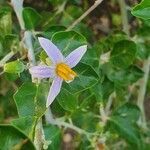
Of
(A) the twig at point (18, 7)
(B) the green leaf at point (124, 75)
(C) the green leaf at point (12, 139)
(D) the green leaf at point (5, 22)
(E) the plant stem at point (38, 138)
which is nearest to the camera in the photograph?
(C) the green leaf at point (12, 139)

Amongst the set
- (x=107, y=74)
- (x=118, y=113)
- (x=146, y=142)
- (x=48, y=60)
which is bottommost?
(x=146, y=142)

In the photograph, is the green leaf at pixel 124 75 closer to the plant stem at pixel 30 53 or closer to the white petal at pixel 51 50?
the plant stem at pixel 30 53

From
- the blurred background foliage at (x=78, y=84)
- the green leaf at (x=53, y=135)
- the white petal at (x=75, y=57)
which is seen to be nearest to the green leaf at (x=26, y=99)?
the blurred background foliage at (x=78, y=84)

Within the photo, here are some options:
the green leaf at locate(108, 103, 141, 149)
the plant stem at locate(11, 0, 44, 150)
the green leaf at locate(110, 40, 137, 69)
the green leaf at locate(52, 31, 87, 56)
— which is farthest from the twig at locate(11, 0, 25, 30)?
the green leaf at locate(108, 103, 141, 149)

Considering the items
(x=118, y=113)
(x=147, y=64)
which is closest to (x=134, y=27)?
(x=147, y=64)

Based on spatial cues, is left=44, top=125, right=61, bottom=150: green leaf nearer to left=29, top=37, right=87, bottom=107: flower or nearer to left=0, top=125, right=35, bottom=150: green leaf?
left=29, top=37, right=87, bottom=107: flower

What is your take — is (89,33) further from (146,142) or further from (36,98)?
(36,98)

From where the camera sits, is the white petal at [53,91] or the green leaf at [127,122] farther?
the green leaf at [127,122]
